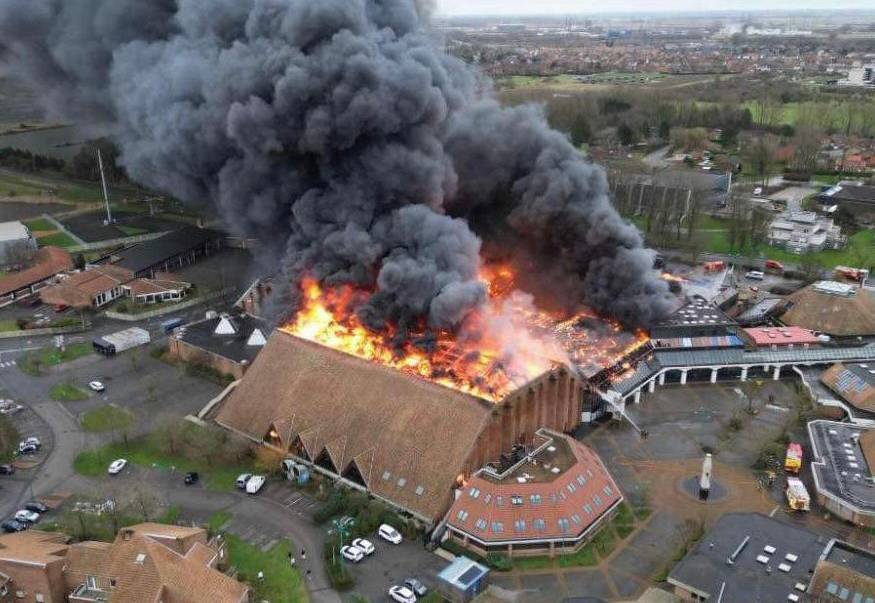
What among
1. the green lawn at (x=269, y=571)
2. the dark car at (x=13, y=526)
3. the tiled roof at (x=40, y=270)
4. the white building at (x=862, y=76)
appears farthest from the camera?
the white building at (x=862, y=76)

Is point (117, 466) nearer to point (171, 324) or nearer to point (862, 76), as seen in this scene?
point (171, 324)

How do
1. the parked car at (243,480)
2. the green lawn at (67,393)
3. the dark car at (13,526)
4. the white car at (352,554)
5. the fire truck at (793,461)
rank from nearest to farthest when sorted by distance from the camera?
the white car at (352,554), the dark car at (13,526), the parked car at (243,480), the fire truck at (793,461), the green lawn at (67,393)

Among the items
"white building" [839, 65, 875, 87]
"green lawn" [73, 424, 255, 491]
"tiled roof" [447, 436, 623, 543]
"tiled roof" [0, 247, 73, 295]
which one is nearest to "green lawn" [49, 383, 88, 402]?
"green lawn" [73, 424, 255, 491]

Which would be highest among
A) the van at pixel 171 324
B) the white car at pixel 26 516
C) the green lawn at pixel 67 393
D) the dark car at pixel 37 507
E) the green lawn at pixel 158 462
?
the white car at pixel 26 516

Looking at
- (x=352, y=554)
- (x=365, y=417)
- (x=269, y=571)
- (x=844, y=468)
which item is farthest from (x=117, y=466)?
(x=844, y=468)

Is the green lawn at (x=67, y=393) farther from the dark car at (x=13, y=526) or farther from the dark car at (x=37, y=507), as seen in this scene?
the dark car at (x=13, y=526)

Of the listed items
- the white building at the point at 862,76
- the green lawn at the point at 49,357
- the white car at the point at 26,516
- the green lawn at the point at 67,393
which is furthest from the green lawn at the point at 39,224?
the white building at the point at 862,76
